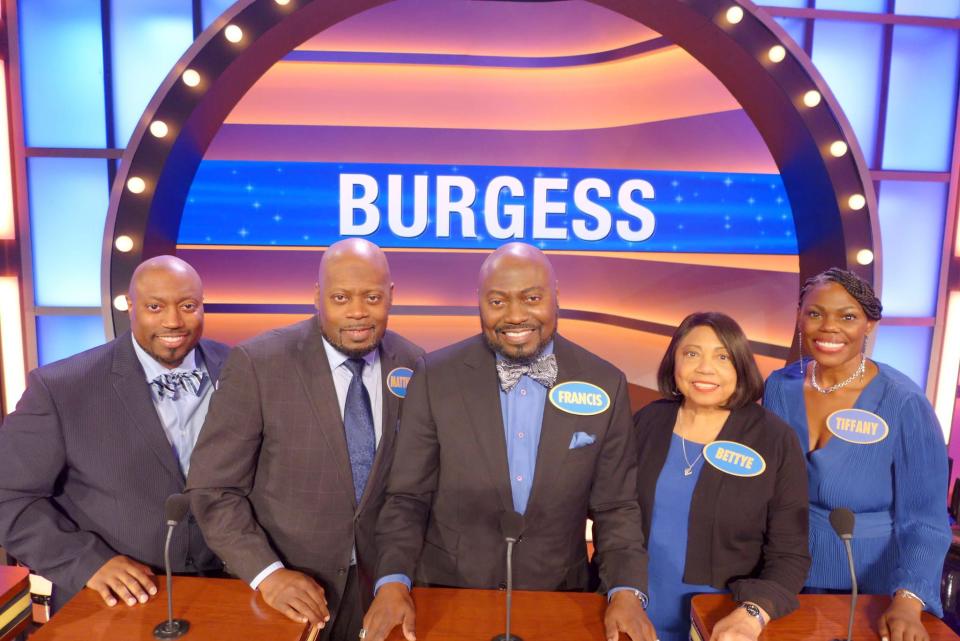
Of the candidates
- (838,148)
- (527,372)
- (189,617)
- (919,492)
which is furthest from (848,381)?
(189,617)

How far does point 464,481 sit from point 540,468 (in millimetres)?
280

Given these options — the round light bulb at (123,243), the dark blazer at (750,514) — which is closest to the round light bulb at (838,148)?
the dark blazer at (750,514)

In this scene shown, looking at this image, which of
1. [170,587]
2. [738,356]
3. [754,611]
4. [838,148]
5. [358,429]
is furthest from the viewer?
[838,148]

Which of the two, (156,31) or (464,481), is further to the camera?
(156,31)

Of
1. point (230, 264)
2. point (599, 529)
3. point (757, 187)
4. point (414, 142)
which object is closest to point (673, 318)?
point (757, 187)

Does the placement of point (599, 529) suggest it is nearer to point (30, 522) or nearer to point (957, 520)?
point (30, 522)

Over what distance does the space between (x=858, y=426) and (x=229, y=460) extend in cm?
243

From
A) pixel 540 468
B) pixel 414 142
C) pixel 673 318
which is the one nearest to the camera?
pixel 540 468

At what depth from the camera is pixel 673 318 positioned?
16.5 feet

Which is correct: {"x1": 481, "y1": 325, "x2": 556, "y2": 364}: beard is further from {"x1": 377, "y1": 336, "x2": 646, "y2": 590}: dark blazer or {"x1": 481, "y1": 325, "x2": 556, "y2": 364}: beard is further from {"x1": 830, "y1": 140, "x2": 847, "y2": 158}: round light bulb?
{"x1": 830, "y1": 140, "x2": 847, "y2": 158}: round light bulb

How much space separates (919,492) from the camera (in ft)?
8.25

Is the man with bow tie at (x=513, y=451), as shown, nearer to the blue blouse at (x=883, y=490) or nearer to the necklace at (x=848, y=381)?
the blue blouse at (x=883, y=490)

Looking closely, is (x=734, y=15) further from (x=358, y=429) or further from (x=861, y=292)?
(x=358, y=429)

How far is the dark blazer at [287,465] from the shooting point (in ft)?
7.79
